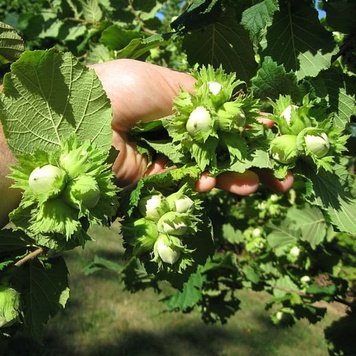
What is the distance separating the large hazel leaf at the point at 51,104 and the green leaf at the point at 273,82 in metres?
0.49

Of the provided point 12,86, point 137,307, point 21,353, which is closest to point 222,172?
point 12,86

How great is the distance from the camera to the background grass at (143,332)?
601cm

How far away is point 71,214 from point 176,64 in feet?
10.3

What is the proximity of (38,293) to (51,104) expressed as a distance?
63cm

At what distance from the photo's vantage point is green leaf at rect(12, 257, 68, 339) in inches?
57.9

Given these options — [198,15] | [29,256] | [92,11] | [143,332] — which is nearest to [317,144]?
[198,15]

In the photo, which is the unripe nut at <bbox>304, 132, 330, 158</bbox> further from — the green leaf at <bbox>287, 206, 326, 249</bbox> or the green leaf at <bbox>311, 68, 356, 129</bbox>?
the green leaf at <bbox>287, 206, 326, 249</bbox>

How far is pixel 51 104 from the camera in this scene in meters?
1.26

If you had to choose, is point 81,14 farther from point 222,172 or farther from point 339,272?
point 339,272

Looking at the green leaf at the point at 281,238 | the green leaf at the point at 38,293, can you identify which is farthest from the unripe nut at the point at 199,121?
the green leaf at the point at 281,238

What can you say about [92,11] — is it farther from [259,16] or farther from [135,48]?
[259,16]

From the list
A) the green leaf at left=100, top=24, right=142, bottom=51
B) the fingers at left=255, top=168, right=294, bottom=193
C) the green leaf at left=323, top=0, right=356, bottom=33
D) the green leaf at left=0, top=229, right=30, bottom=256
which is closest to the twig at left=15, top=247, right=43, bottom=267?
the green leaf at left=0, top=229, right=30, bottom=256

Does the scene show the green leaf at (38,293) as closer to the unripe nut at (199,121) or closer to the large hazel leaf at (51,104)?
the large hazel leaf at (51,104)

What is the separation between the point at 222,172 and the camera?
56.8 inches
